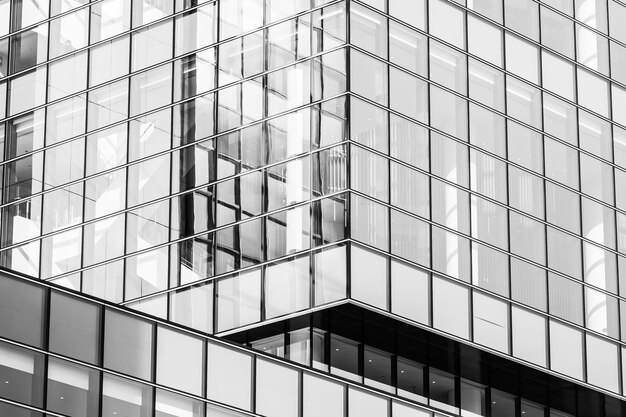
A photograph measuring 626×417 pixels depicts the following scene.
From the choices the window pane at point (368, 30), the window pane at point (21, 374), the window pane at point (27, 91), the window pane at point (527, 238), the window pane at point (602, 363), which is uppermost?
the window pane at point (27, 91)

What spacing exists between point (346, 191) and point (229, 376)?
27.2 ft

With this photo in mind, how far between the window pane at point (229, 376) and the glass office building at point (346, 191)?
0.22 feet

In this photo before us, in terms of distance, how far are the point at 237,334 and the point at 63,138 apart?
12.4 metres

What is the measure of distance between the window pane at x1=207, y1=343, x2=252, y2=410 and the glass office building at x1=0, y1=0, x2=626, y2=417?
0.22ft

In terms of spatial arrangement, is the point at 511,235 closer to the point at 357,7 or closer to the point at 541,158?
the point at 541,158

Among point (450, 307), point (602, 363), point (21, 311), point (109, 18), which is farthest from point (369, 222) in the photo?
point (109, 18)

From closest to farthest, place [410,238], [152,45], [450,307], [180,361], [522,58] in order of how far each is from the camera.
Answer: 1. [180,361]
2. [410,238]
3. [450,307]
4. [522,58]
5. [152,45]

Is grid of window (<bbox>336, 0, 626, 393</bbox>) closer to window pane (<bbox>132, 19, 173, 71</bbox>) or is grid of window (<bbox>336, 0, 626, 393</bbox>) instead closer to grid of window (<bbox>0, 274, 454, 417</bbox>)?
grid of window (<bbox>0, 274, 454, 417</bbox>)

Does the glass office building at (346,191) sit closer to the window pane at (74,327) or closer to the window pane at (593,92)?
the window pane at (593,92)

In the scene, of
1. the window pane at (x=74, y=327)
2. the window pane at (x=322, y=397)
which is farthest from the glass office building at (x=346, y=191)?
the window pane at (x=74, y=327)

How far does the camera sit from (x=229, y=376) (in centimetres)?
5197

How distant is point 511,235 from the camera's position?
62688 millimetres

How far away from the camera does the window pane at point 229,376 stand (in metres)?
51.5

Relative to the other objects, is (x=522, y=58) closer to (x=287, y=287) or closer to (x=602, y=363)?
(x=602, y=363)
